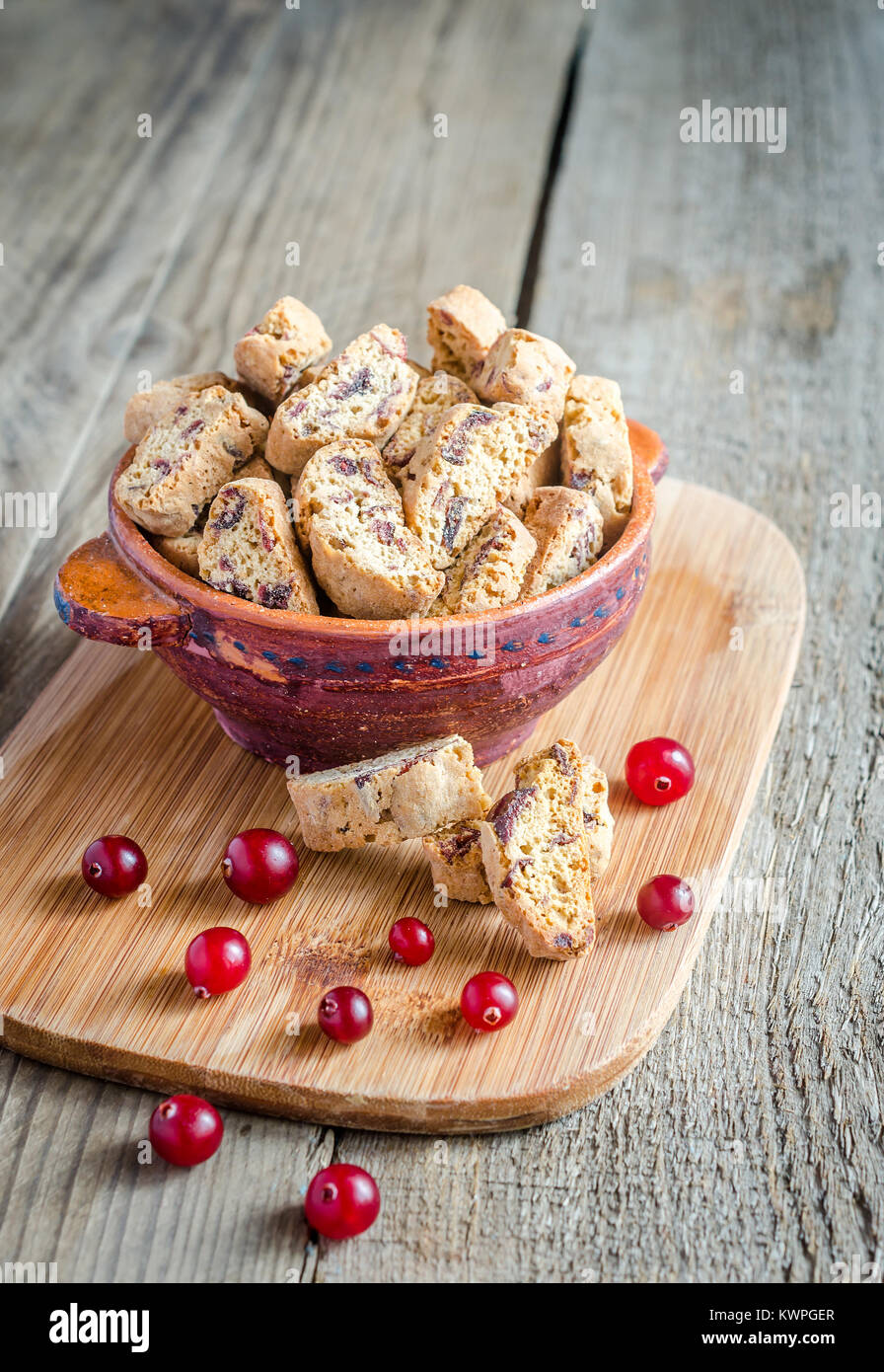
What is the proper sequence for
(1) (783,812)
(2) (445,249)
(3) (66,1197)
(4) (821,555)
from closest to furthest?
(3) (66,1197), (1) (783,812), (4) (821,555), (2) (445,249)

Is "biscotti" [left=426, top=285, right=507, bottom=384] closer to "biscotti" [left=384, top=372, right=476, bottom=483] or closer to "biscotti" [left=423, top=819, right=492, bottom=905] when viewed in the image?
"biscotti" [left=384, top=372, right=476, bottom=483]

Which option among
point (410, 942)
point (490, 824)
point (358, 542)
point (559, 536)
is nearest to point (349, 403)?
point (358, 542)

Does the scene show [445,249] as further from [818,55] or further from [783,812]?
[783,812]

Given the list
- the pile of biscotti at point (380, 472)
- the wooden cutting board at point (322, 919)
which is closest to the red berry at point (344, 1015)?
the wooden cutting board at point (322, 919)

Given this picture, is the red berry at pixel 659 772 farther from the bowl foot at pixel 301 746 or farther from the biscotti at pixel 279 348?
the biscotti at pixel 279 348

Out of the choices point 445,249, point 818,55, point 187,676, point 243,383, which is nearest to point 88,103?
point 445,249

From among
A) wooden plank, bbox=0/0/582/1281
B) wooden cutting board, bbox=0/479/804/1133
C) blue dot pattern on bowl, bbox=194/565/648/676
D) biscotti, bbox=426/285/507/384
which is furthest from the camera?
wooden plank, bbox=0/0/582/1281

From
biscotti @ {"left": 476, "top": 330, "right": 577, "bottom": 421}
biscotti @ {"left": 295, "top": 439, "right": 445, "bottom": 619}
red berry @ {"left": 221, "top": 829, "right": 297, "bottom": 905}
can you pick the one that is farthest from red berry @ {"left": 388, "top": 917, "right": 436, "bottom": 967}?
biscotti @ {"left": 476, "top": 330, "right": 577, "bottom": 421}
